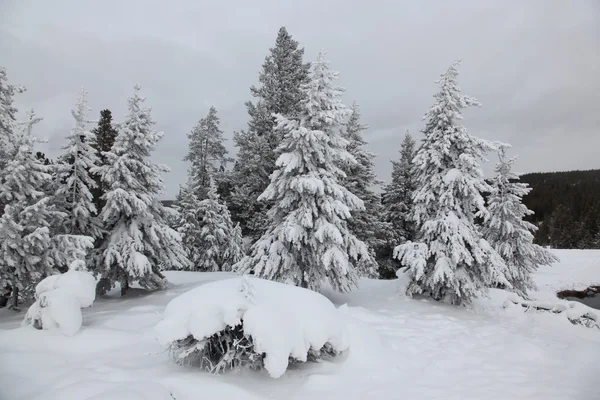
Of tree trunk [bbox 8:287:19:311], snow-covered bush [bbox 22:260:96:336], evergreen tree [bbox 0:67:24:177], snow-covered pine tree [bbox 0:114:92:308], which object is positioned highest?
evergreen tree [bbox 0:67:24:177]

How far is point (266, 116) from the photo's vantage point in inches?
699

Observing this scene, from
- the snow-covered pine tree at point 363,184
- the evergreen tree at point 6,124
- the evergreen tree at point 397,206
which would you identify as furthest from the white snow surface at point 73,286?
the evergreen tree at point 397,206

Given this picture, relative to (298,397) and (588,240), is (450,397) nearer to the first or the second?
(298,397)

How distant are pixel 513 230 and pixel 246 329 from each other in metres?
16.1

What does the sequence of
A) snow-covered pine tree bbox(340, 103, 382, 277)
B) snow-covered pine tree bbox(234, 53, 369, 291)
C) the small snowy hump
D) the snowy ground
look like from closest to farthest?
the snowy ground, snow-covered pine tree bbox(234, 53, 369, 291), the small snowy hump, snow-covered pine tree bbox(340, 103, 382, 277)

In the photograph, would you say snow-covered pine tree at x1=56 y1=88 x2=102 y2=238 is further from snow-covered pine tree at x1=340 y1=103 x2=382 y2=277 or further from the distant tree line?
snow-covered pine tree at x1=340 y1=103 x2=382 y2=277

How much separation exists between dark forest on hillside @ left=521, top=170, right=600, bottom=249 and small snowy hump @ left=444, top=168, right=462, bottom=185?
4713 cm

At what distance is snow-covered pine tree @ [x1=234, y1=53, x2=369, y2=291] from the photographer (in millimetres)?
10469

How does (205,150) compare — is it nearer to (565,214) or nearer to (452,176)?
(452,176)

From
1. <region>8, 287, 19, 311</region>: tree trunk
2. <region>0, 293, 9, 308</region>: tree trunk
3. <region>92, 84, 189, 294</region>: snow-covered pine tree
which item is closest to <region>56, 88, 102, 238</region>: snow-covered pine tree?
<region>92, 84, 189, 294</region>: snow-covered pine tree

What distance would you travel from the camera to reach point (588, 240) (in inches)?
2146

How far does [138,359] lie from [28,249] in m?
6.37

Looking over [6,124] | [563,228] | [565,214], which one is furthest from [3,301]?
[563,228]

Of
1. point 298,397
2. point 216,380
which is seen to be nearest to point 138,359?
point 216,380
